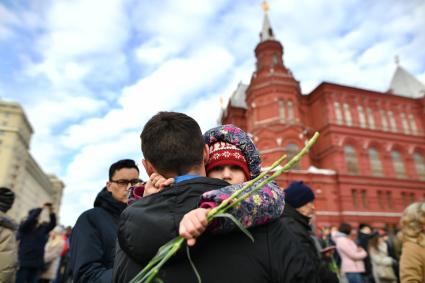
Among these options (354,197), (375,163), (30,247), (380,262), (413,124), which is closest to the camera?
(30,247)

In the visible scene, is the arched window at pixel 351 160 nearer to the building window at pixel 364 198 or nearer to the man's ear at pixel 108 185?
the building window at pixel 364 198

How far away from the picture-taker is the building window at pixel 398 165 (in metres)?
32.0

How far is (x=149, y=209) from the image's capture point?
3.77 feet

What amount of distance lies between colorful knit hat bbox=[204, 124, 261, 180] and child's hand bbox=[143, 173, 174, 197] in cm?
75

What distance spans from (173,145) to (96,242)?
1.54 meters

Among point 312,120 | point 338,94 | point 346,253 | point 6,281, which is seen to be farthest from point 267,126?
point 6,281

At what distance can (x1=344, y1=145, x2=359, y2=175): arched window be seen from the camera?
29705mm

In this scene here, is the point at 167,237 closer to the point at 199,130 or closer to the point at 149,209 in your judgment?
the point at 149,209

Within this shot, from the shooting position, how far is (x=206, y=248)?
3.80 ft

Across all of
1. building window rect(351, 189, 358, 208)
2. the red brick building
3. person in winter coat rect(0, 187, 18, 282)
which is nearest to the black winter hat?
person in winter coat rect(0, 187, 18, 282)

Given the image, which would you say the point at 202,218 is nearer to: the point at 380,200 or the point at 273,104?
the point at 273,104

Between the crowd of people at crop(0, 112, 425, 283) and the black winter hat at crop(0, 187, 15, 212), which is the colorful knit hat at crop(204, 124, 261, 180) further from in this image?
the black winter hat at crop(0, 187, 15, 212)

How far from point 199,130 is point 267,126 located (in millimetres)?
27124

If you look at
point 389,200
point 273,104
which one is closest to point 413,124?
point 389,200
